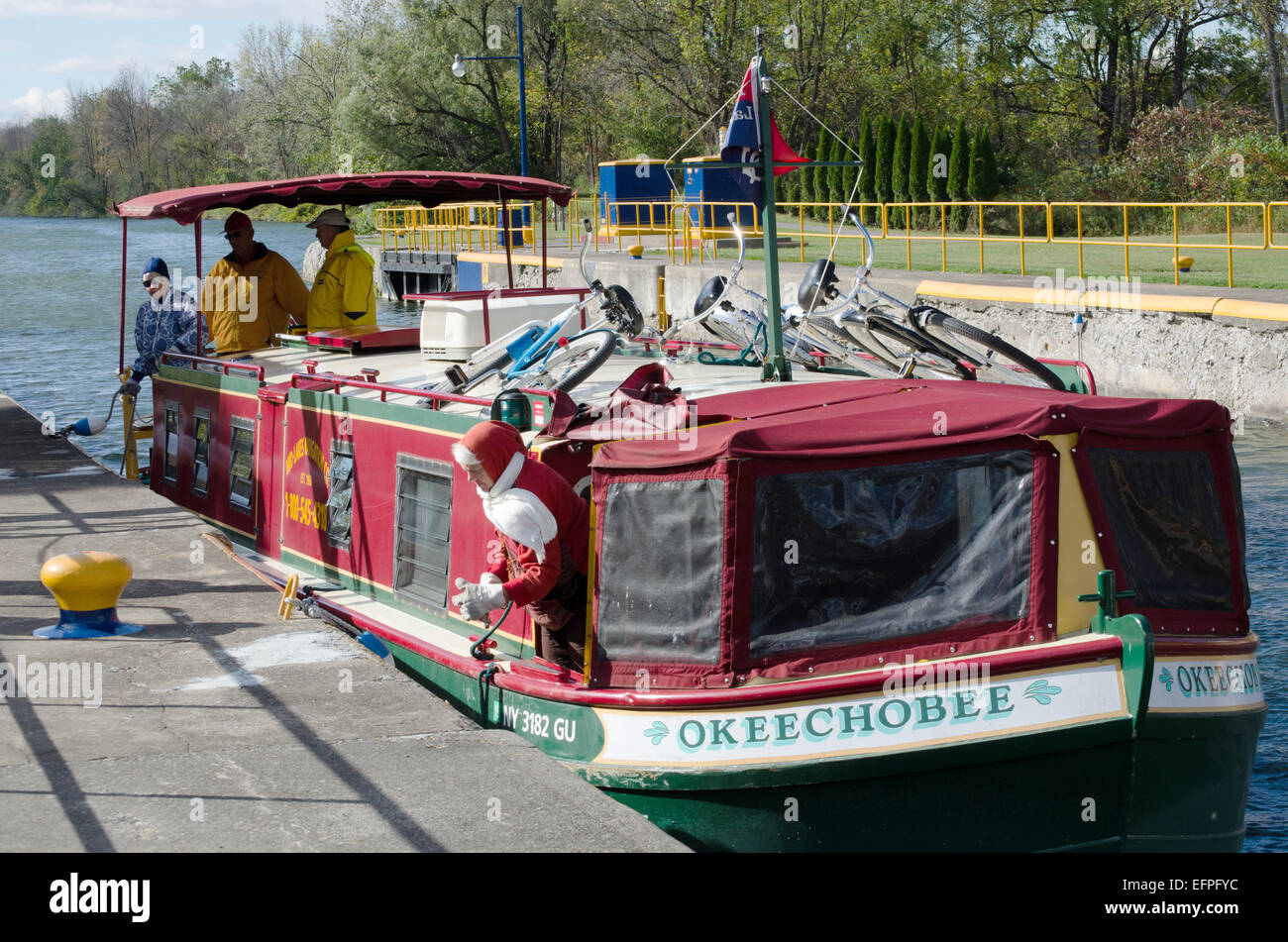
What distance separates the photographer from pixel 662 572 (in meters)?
6.04

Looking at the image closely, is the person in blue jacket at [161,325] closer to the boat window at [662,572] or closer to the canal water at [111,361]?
the canal water at [111,361]

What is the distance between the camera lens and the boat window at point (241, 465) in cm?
1066

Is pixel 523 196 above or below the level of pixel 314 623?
above

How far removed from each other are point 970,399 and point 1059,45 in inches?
1910

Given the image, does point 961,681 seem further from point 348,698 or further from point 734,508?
point 348,698

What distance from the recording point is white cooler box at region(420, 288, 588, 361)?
33.2ft

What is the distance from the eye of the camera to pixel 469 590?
20.4 ft

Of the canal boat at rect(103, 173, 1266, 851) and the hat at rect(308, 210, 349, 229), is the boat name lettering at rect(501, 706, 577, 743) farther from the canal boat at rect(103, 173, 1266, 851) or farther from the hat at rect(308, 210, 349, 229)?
the hat at rect(308, 210, 349, 229)

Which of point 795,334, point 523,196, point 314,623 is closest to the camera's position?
point 314,623

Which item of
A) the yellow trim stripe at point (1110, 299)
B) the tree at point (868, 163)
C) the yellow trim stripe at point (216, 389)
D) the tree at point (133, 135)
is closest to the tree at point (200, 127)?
the tree at point (133, 135)

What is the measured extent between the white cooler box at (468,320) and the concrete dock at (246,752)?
8.00 feet

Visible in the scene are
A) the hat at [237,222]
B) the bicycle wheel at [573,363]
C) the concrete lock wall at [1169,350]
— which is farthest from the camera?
the concrete lock wall at [1169,350]

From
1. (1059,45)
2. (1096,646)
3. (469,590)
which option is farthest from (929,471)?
(1059,45)

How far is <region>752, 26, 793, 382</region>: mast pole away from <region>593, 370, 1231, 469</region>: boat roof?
1.68 m
